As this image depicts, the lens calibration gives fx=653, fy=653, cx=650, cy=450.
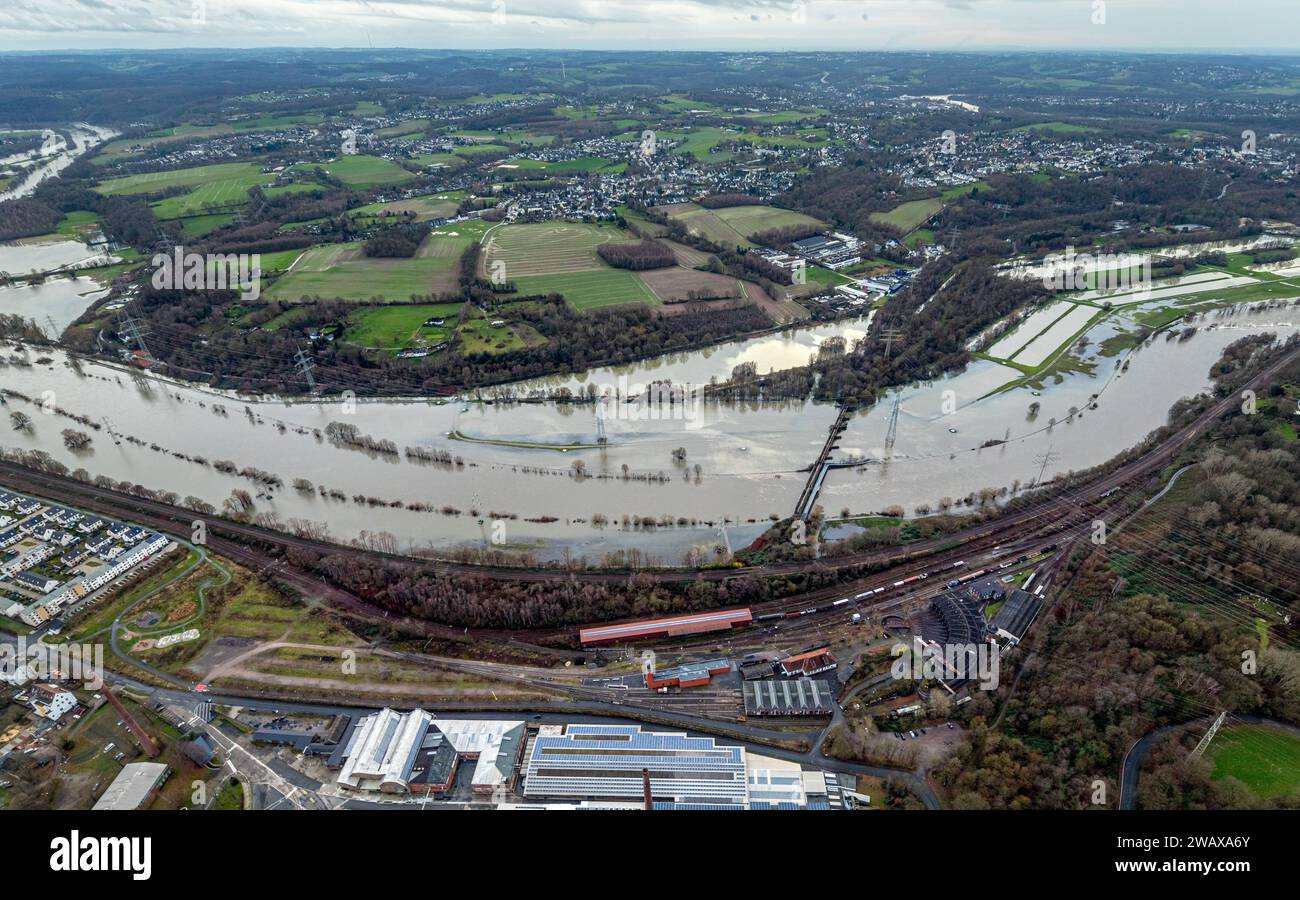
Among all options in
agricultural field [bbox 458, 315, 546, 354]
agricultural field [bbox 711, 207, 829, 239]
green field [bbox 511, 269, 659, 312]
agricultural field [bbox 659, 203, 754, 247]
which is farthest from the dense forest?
agricultural field [bbox 458, 315, 546, 354]

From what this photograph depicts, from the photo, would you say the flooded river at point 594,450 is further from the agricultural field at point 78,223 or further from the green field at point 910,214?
the agricultural field at point 78,223

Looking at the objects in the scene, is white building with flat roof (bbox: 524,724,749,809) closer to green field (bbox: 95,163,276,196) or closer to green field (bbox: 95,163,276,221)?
green field (bbox: 95,163,276,221)

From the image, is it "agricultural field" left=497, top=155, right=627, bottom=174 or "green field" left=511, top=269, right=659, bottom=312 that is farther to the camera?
"agricultural field" left=497, top=155, right=627, bottom=174

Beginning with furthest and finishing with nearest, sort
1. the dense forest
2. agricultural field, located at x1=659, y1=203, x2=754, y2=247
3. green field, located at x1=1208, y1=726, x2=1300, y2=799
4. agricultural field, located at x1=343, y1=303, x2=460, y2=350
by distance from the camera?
agricultural field, located at x1=659, y1=203, x2=754, y2=247, the dense forest, agricultural field, located at x1=343, y1=303, x2=460, y2=350, green field, located at x1=1208, y1=726, x2=1300, y2=799

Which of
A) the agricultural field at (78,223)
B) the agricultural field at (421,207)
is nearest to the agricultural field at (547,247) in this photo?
the agricultural field at (421,207)

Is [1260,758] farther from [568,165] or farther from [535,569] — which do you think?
[568,165]

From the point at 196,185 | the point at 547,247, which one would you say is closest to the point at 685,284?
the point at 547,247
